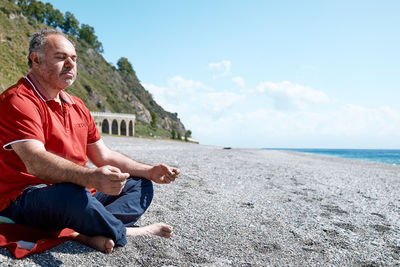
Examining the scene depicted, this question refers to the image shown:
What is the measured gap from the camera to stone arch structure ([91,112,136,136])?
55.9 meters

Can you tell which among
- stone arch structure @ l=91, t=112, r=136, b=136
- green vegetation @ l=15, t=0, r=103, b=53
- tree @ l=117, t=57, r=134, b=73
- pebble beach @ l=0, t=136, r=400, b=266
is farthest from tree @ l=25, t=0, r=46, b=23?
pebble beach @ l=0, t=136, r=400, b=266

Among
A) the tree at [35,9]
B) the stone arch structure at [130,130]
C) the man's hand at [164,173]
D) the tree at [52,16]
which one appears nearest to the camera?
the man's hand at [164,173]

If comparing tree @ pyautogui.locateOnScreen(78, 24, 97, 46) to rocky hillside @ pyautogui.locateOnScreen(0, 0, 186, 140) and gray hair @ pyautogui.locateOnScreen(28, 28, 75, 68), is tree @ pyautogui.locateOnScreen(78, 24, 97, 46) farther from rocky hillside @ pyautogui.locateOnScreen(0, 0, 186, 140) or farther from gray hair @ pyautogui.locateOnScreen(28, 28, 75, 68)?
gray hair @ pyautogui.locateOnScreen(28, 28, 75, 68)

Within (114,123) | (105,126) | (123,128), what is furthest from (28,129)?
(123,128)

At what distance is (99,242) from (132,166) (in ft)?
3.11

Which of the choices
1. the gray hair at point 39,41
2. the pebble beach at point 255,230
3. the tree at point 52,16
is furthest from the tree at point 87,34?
the gray hair at point 39,41

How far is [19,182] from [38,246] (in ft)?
1.89

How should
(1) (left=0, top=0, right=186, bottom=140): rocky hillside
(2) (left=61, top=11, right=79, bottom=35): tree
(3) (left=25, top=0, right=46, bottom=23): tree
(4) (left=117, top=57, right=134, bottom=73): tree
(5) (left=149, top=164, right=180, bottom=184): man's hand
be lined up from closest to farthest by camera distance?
(5) (left=149, top=164, right=180, bottom=184): man's hand, (1) (left=0, top=0, right=186, bottom=140): rocky hillside, (3) (left=25, top=0, right=46, bottom=23): tree, (2) (left=61, top=11, right=79, bottom=35): tree, (4) (left=117, top=57, right=134, bottom=73): tree

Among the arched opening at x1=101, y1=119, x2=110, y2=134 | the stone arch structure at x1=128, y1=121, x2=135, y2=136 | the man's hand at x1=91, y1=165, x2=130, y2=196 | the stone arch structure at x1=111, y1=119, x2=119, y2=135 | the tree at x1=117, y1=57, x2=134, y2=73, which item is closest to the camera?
the man's hand at x1=91, y1=165, x2=130, y2=196

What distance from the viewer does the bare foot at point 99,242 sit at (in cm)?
277

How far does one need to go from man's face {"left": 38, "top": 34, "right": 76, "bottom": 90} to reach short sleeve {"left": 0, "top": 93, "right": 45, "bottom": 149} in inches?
13.7

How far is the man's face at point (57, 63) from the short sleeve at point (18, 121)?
0.35 metres

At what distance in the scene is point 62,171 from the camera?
8.11 feet

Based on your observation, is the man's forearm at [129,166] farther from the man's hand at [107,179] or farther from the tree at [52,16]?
the tree at [52,16]
